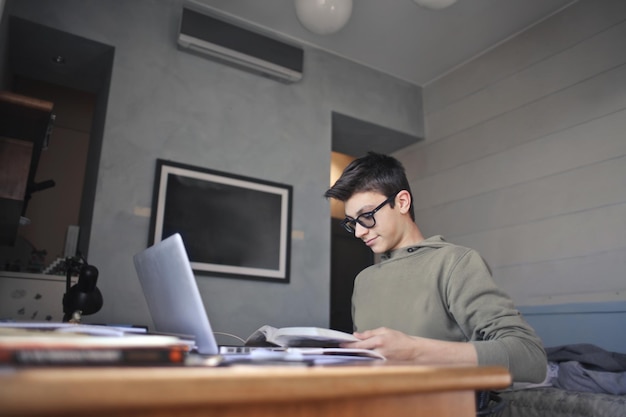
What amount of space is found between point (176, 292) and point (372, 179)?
33.7 inches

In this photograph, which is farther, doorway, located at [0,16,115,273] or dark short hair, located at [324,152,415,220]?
A: doorway, located at [0,16,115,273]

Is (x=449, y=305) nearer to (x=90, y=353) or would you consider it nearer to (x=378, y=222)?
(x=378, y=222)

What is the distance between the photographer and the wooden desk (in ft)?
0.98

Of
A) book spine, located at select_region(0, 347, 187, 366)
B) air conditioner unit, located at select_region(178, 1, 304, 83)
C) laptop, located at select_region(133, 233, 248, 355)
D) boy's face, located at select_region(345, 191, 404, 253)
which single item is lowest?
book spine, located at select_region(0, 347, 187, 366)

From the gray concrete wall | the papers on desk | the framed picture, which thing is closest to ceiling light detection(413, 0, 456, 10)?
the gray concrete wall

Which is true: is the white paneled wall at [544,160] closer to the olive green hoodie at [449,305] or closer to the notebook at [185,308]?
the olive green hoodie at [449,305]

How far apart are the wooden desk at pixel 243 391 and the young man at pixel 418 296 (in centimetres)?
30

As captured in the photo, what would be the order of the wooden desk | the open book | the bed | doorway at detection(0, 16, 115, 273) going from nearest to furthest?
the wooden desk, the open book, the bed, doorway at detection(0, 16, 115, 273)

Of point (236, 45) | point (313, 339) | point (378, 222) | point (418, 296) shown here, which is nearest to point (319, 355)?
point (313, 339)

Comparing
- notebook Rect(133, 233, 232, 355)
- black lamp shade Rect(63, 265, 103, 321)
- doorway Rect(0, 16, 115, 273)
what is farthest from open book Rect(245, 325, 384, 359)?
doorway Rect(0, 16, 115, 273)

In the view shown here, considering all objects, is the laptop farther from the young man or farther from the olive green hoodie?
the olive green hoodie

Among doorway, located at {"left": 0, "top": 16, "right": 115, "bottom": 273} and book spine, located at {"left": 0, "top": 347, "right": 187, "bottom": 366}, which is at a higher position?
doorway, located at {"left": 0, "top": 16, "right": 115, "bottom": 273}

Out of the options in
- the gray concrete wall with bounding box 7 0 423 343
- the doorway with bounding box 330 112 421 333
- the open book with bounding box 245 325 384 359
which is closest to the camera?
the open book with bounding box 245 325 384 359

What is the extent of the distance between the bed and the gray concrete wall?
1.40m
